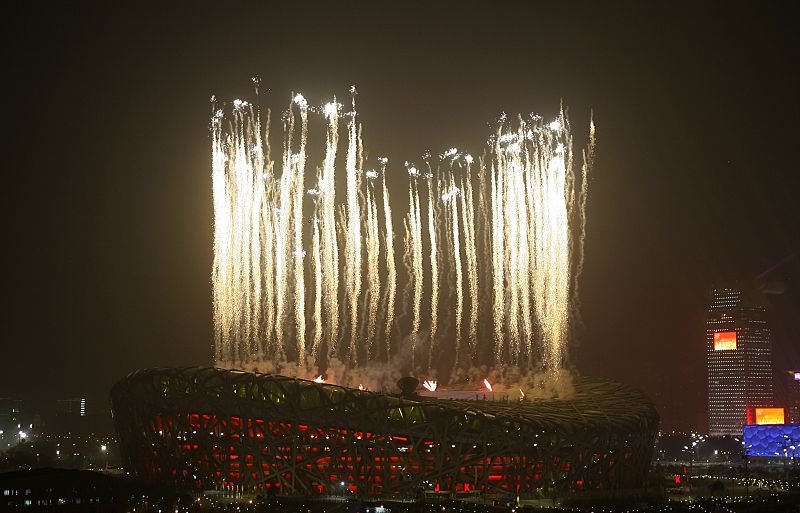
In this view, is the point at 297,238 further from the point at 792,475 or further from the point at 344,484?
the point at 792,475

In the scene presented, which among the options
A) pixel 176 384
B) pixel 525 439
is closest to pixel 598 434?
pixel 525 439

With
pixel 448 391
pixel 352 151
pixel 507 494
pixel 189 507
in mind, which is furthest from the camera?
pixel 448 391

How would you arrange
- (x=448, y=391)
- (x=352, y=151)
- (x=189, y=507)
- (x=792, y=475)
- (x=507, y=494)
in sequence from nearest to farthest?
(x=189, y=507)
(x=507, y=494)
(x=352, y=151)
(x=448, y=391)
(x=792, y=475)

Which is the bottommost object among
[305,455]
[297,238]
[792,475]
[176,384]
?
[792,475]

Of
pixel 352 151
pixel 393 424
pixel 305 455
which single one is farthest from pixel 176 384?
pixel 352 151

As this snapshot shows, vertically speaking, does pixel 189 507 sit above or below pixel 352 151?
below

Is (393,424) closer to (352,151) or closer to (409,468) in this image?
(409,468)

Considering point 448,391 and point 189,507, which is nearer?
point 189,507
